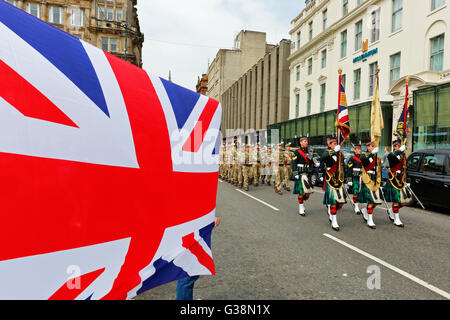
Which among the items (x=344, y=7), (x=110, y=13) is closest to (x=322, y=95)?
(x=344, y=7)

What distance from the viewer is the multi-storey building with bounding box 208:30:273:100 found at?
64.4m

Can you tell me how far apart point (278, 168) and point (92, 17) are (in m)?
39.1

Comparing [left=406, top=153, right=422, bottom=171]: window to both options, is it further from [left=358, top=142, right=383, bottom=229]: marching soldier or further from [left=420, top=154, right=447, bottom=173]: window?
[left=358, top=142, right=383, bottom=229]: marching soldier

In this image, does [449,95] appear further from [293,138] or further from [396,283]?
[293,138]

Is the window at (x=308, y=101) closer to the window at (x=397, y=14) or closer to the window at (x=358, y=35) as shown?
the window at (x=358, y=35)

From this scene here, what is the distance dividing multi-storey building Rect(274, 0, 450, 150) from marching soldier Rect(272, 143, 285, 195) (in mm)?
7706

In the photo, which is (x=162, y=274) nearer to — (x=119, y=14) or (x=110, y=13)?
(x=119, y=14)

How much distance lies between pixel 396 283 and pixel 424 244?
2.30 meters

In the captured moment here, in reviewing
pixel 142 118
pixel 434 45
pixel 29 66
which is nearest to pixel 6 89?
pixel 29 66

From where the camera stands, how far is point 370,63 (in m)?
22.9

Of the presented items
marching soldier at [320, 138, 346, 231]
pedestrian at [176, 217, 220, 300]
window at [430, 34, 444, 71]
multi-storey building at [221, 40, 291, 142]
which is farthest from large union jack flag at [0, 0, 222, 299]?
multi-storey building at [221, 40, 291, 142]

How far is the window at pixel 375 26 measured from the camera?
870 inches

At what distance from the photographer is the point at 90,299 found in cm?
167

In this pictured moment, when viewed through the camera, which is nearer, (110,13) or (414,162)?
(414,162)
